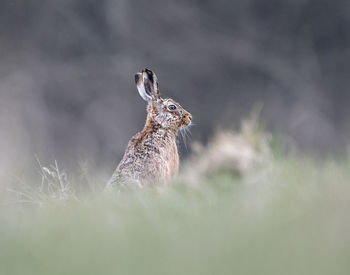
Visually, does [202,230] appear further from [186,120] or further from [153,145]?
[186,120]

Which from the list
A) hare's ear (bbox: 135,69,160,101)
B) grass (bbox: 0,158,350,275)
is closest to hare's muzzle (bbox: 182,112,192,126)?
hare's ear (bbox: 135,69,160,101)

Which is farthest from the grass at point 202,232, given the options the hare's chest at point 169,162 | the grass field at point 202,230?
the hare's chest at point 169,162

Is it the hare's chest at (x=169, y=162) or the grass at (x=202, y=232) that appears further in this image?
the hare's chest at (x=169, y=162)

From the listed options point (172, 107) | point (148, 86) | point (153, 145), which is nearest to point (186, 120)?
point (172, 107)

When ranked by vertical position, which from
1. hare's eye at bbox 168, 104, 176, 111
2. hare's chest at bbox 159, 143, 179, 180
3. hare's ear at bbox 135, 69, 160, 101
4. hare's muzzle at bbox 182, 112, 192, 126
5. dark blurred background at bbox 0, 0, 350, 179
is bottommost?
hare's chest at bbox 159, 143, 179, 180

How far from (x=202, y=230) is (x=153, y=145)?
14.2 ft

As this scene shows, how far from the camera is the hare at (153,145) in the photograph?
29.0 ft

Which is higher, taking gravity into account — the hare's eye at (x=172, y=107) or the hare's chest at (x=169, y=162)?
the hare's eye at (x=172, y=107)

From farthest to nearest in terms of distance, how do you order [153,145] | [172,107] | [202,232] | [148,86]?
[148,86], [172,107], [153,145], [202,232]

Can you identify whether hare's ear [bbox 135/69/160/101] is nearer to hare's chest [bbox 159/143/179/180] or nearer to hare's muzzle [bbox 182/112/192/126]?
hare's muzzle [bbox 182/112/192/126]

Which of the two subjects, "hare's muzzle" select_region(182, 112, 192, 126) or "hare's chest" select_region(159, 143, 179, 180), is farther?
"hare's muzzle" select_region(182, 112, 192, 126)

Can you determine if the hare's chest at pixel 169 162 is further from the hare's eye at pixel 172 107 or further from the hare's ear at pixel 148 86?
the hare's ear at pixel 148 86

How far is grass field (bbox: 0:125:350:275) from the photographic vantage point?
4449mm

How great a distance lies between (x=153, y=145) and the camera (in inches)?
366
